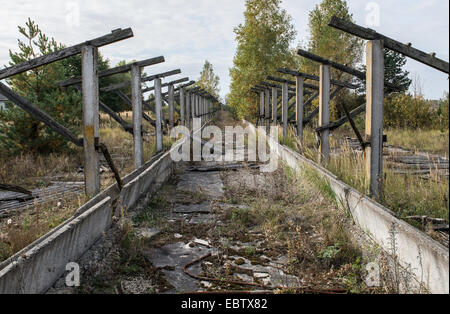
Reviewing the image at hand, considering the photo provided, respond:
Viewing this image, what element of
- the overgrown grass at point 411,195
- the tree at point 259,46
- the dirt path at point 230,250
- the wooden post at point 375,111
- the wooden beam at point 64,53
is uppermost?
the tree at point 259,46

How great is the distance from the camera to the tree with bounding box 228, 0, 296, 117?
97.6 feet

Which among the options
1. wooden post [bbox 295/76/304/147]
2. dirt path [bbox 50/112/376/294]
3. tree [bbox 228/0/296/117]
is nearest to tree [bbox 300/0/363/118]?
tree [bbox 228/0/296/117]

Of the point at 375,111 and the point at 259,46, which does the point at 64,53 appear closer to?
the point at 375,111

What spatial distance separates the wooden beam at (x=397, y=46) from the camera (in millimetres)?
4688

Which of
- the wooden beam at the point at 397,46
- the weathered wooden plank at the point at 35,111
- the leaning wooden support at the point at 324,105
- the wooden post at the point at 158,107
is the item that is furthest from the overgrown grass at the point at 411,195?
the wooden post at the point at 158,107

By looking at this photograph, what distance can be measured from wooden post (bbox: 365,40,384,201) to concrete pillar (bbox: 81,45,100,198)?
3.89 m

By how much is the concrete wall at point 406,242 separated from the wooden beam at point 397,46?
172cm

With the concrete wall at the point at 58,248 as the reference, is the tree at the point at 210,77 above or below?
above

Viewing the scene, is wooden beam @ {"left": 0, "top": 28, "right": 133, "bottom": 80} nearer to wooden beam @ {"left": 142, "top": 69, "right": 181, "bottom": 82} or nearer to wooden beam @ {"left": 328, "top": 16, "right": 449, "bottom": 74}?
wooden beam @ {"left": 328, "top": 16, "right": 449, "bottom": 74}

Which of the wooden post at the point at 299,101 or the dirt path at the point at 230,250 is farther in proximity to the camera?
the wooden post at the point at 299,101

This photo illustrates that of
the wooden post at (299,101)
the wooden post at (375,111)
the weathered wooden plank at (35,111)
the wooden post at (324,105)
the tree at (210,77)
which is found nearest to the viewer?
the wooden post at (375,111)

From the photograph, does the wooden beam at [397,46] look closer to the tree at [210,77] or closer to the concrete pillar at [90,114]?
the concrete pillar at [90,114]

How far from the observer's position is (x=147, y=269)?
4207 millimetres
